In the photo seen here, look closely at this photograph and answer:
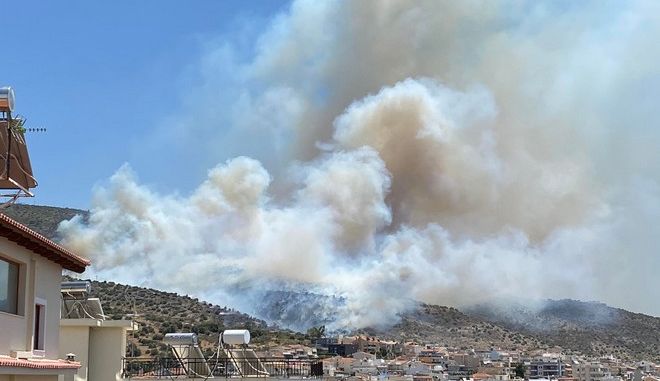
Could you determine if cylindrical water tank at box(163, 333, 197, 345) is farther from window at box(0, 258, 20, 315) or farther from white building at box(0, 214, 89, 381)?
window at box(0, 258, 20, 315)

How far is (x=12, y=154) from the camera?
22.4m

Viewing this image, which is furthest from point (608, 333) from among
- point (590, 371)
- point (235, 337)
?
point (235, 337)

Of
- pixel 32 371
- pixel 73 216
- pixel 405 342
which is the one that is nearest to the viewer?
pixel 32 371

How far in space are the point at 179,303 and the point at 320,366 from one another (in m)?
73.3

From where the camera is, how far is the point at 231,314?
117375mm

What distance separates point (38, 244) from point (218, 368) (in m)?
9.50

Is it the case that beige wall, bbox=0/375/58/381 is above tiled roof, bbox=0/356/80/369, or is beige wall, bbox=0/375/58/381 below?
below

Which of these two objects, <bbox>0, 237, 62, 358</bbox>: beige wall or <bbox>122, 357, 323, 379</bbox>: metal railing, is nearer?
<bbox>0, 237, 62, 358</bbox>: beige wall

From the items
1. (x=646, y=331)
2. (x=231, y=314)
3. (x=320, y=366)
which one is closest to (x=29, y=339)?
(x=320, y=366)

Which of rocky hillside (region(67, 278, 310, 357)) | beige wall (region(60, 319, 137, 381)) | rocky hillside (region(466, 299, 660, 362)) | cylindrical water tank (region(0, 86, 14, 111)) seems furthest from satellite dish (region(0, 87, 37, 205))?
rocky hillside (region(466, 299, 660, 362))

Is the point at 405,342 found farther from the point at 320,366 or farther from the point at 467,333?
the point at 320,366

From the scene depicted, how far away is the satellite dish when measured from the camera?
21781 mm

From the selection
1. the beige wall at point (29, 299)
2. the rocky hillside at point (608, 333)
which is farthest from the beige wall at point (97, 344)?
the rocky hillside at point (608, 333)

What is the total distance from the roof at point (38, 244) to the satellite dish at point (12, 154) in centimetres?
88
